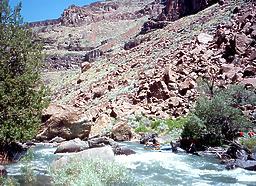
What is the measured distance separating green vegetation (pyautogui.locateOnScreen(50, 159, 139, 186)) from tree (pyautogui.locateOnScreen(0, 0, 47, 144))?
465cm

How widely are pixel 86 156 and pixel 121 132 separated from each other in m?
10.6

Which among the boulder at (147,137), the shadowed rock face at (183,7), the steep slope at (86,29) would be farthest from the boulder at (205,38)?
the steep slope at (86,29)

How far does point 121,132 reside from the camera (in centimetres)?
2344

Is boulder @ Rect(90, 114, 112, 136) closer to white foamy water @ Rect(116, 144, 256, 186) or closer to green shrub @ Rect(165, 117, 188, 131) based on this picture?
green shrub @ Rect(165, 117, 188, 131)

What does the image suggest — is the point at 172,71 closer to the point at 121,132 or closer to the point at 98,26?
the point at 121,132

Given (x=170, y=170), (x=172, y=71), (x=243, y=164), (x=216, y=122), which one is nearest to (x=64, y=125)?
(x=216, y=122)

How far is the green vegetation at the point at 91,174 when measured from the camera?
31.3 feet

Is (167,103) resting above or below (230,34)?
below

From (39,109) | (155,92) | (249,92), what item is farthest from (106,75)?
(39,109)

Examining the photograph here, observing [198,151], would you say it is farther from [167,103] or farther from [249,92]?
[167,103]

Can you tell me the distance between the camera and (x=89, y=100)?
117 feet

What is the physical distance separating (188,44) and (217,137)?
17214mm

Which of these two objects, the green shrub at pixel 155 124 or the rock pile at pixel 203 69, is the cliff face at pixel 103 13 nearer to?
the rock pile at pixel 203 69

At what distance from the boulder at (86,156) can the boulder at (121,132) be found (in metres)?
9.12
